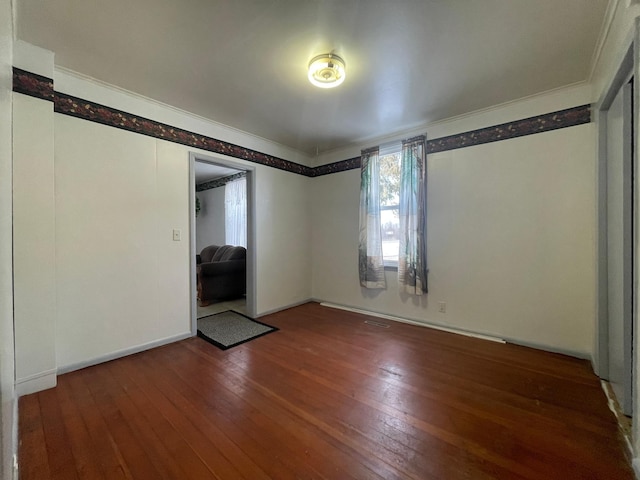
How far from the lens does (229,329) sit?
10.1ft

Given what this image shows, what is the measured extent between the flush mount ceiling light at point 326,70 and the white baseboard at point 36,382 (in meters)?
3.04

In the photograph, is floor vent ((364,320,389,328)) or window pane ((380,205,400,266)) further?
window pane ((380,205,400,266))

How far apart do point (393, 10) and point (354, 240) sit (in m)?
2.73

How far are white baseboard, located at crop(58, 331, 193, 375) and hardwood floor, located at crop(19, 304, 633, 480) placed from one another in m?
0.07

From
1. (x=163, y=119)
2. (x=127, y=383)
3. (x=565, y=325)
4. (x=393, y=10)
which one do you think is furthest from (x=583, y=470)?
(x=163, y=119)

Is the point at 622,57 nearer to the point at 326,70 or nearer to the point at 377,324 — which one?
the point at 326,70

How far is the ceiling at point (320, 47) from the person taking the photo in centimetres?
154

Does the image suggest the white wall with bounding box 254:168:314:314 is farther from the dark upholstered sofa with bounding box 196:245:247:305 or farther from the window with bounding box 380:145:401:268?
the window with bounding box 380:145:401:268

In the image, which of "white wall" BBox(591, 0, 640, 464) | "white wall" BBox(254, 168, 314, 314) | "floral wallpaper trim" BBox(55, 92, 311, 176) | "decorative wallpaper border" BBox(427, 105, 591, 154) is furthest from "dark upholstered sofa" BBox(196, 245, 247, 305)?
"white wall" BBox(591, 0, 640, 464)

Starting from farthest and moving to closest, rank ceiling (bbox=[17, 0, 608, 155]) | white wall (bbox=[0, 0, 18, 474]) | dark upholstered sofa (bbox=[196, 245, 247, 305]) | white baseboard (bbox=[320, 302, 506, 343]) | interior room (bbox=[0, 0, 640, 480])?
dark upholstered sofa (bbox=[196, 245, 247, 305]) < white baseboard (bbox=[320, 302, 506, 343]) < ceiling (bbox=[17, 0, 608, 155]) < interior room (bbox=[0, 0, 640, 480]) < white wall (bbox=[0, 0, 18, 474])

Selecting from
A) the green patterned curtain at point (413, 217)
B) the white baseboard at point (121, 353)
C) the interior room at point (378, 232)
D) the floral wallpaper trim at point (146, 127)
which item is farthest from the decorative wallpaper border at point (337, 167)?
the white baseboard at point (121, 353)

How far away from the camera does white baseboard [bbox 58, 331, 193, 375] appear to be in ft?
6.91

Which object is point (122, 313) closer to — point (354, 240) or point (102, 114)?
point (102, 114)

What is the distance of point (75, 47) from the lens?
1846 mm
